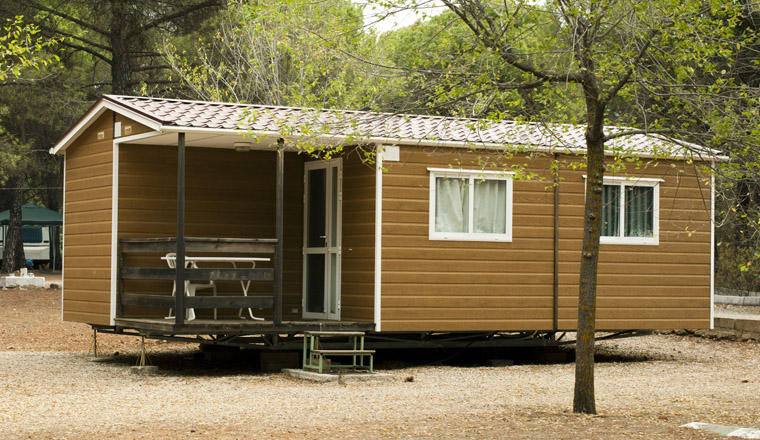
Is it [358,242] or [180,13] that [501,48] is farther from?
[180,13]

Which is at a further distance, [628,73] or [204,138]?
[204,138]

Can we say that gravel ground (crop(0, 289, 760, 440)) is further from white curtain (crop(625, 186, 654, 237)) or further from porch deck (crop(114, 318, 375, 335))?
white curtain (crop(625, 186, 654, 237))

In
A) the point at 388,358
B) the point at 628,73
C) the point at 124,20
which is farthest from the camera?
the point at 124,20

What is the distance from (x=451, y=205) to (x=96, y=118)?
→ 13.9 feet

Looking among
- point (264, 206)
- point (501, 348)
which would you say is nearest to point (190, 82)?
point (264, 206)

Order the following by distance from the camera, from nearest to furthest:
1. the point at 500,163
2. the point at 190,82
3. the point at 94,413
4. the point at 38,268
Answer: the point at 94,413, the point at 500,163, the point at 190,82, the point at 38,268

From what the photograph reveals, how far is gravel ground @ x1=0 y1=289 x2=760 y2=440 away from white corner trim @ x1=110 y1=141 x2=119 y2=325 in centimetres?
83

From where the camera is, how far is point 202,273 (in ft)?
33.8

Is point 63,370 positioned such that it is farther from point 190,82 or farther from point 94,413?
point 190,82

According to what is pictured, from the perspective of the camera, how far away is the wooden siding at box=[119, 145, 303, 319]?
11.4m

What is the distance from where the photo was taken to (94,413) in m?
7.69

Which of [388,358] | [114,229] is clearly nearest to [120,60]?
[114,229]

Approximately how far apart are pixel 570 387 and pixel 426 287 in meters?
2.19

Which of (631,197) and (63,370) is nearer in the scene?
(63,370)
